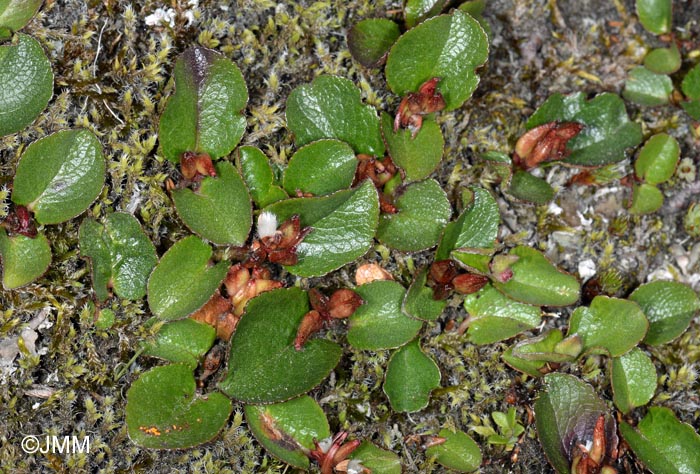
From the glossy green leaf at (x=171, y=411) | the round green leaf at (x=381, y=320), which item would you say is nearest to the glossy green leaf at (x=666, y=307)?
the round green leaf at (x=381, y=320)

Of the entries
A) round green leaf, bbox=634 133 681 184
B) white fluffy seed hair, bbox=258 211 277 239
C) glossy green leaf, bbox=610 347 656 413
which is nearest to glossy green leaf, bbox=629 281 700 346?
glossy green leaf, bbox=610 347 656 413

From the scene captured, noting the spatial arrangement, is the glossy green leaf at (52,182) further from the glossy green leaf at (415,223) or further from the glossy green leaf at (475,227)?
the glossy green leaf at (475,227)

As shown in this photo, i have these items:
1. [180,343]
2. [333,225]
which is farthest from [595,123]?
[180,343]

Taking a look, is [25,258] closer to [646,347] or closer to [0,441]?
[0,441]

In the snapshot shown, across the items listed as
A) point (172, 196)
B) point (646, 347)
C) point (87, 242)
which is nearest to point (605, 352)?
point (646, 347)

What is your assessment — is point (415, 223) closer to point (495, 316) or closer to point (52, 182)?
point (495, 316)
